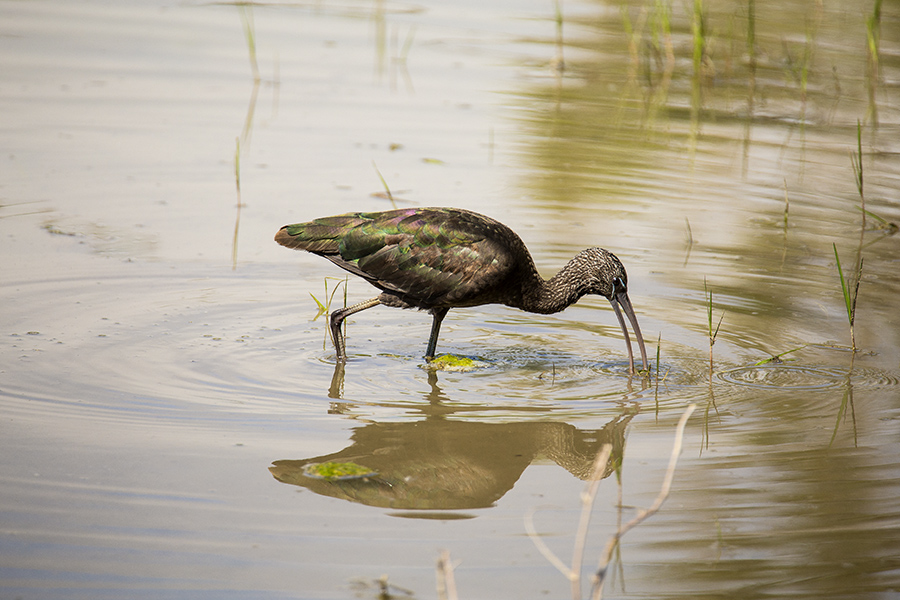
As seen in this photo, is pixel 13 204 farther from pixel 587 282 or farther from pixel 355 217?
pixel 587 282

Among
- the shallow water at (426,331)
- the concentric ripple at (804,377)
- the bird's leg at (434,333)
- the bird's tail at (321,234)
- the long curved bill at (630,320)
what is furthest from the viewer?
the bird's tail at (321,234)

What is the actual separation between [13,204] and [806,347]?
6.05 meters

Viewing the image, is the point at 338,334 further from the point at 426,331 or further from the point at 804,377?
the point at 804,377

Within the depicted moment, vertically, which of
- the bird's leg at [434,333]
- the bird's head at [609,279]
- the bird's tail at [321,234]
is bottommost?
the bird's leg at [434,333]

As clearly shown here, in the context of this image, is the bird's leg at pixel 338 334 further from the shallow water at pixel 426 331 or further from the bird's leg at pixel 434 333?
the bird's leg at pixel 434 333

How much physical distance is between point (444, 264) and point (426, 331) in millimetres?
909

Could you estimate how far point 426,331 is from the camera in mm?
7082

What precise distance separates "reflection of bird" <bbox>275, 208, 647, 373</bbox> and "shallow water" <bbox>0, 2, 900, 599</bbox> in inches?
14.1

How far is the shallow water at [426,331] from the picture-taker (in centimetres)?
414

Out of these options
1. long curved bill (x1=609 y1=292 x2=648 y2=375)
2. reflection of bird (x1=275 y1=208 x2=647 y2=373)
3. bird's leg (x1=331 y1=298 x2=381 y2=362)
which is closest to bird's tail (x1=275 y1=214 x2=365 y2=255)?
reflection of bird (x1=275 y1=208 x2=647 y2=373)

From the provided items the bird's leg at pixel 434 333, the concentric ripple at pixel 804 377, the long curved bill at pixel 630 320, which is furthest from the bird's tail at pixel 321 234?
the concentric ripple at pixel 804 377

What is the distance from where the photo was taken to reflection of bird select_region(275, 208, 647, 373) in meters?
6.27

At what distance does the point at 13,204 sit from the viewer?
27.3ft

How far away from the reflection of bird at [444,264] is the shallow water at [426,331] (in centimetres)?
36
